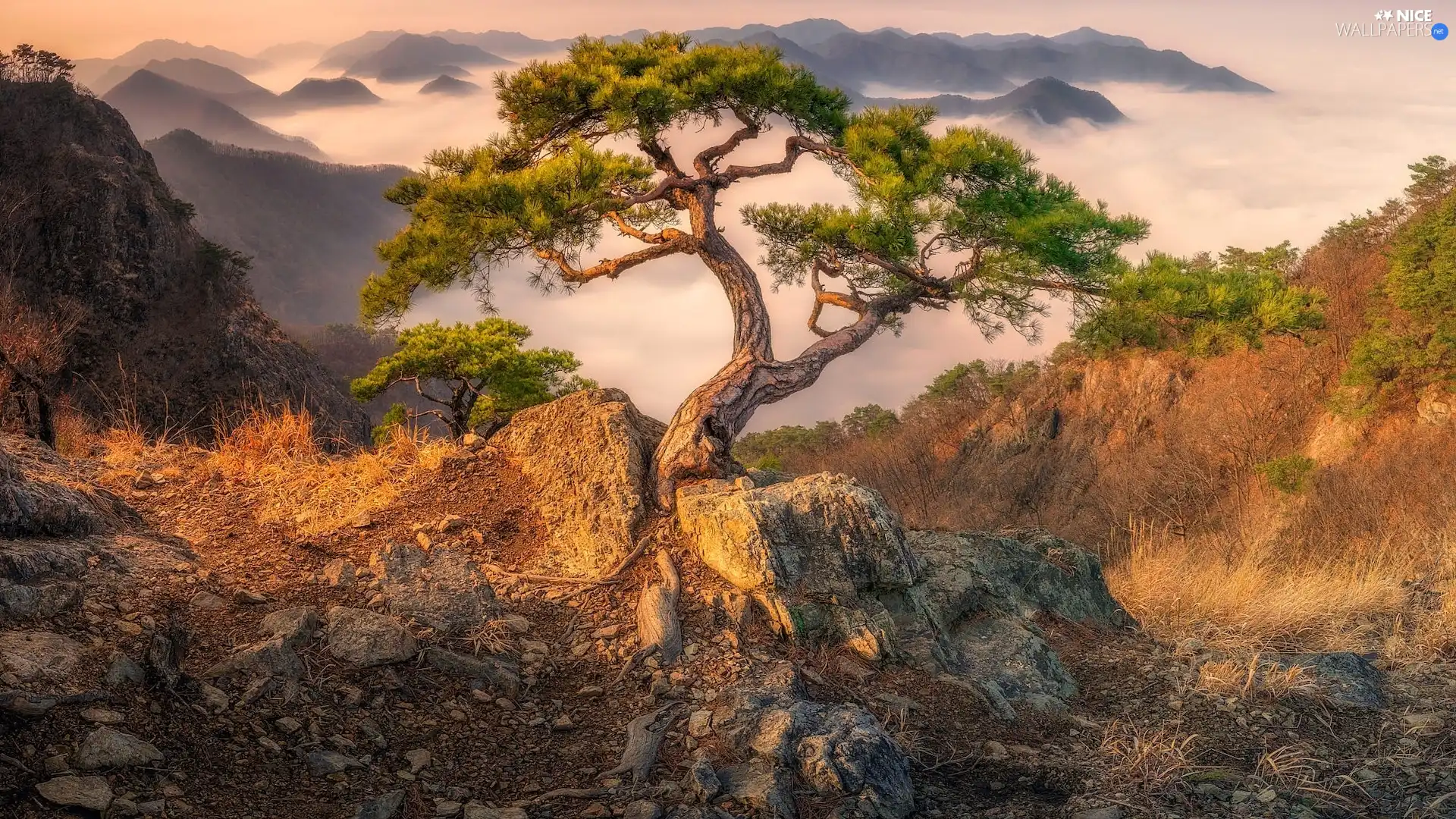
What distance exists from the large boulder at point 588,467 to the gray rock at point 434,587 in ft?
1.88

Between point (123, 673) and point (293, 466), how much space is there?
2975mm

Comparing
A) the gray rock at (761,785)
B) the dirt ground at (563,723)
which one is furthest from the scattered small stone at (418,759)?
the gray rock at (761,785)

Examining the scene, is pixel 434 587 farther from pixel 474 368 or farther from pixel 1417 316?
pixel 1417 316

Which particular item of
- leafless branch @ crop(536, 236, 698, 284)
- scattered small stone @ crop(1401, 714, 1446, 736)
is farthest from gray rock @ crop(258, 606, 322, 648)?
scattered small stone @ crop(1401, 714, 1446, 736)

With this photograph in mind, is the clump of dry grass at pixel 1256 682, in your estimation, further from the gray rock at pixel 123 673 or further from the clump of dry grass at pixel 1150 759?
the gray rock at pixel 123 673

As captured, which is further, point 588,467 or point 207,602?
point 588,467

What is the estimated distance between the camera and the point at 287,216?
8088 centimetres

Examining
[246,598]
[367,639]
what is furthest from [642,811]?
[246,598]

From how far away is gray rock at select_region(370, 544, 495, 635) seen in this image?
16.2 ft

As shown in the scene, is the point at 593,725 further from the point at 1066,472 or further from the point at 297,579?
the point at 1066,472

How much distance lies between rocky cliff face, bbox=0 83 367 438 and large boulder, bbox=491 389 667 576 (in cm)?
2751

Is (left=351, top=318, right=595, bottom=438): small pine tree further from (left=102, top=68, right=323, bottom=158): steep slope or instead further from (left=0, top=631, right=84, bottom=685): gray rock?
(left=102, top=68, right=323, bottom=158): steep slope

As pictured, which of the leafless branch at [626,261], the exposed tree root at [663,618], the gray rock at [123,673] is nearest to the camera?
the gray rock at [123,673]

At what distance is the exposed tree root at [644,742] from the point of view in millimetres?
4012
